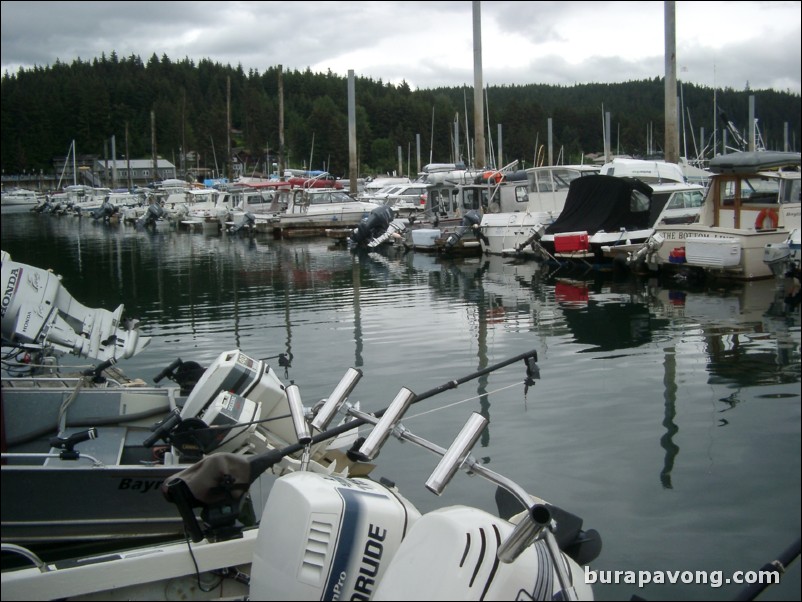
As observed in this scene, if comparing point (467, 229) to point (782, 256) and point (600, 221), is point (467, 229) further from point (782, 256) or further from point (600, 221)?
point (782, 256)

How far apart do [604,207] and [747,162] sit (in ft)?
17.4

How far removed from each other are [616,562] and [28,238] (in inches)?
1548

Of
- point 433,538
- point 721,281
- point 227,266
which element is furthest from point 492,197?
point 433,538

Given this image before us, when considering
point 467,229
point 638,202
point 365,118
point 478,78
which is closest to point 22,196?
point 478,78

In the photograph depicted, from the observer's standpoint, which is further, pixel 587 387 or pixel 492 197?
pixel 492 197

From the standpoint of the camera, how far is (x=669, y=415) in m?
9.66

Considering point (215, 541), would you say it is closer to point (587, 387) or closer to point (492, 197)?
point (587, 387)

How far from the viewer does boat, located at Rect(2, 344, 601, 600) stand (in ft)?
12.7

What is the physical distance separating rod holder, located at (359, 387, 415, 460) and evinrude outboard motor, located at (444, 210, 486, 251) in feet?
79.0

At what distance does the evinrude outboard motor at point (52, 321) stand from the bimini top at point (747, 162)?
1370cm

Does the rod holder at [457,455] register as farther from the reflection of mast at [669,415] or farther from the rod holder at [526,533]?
the reflection of mast at [669,415]

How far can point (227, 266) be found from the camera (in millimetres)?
28797

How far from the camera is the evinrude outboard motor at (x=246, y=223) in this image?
42.5 metres

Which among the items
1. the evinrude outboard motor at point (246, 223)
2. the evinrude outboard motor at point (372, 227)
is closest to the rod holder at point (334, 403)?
the evinrude outboard motor at point (372, 227)
